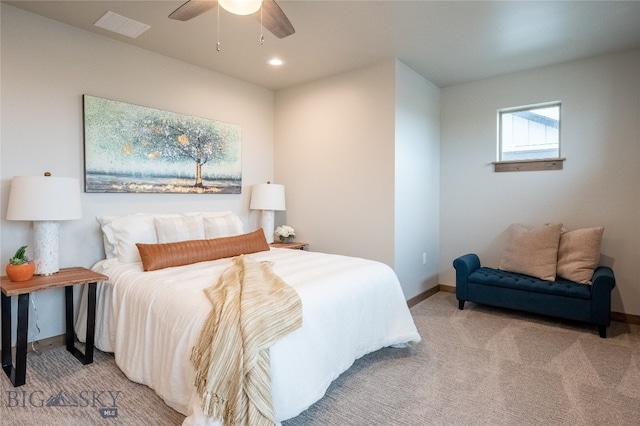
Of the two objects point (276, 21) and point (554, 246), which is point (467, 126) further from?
point (276, 21)

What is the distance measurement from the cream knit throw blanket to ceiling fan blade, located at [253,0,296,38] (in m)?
1.69

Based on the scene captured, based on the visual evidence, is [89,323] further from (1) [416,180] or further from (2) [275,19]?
(1) [416,180]

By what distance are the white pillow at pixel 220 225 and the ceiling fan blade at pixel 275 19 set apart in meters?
1.89

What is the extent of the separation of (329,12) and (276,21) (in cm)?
66

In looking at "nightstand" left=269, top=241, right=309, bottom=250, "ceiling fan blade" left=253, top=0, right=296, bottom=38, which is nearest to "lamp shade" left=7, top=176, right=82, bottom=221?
"ceiling fan blade" left=253, top=0, right=296, bottom=38

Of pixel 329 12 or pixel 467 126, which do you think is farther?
pixel 467 126

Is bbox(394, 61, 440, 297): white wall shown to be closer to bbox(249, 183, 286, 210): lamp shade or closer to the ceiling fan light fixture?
A: bbox(249, 183, 286, 210): lamp shade

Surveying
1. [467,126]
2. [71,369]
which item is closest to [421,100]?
[467,126]

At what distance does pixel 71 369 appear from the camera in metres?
2.48

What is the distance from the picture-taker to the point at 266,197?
414 cm

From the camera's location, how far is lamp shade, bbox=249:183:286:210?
413cm

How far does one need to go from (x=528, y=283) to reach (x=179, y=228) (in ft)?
11.1

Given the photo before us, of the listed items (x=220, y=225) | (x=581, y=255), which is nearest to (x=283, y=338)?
(x=220, y=225)

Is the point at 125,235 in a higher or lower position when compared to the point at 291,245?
higher
